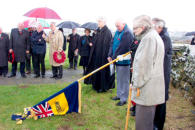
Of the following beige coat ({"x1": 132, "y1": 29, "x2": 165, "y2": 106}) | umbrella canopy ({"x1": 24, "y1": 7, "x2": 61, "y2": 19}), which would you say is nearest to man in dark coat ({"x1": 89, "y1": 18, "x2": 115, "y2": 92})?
beige coat ({"x1": 132, "y1": 29, "x2": 165, "y2": 106})

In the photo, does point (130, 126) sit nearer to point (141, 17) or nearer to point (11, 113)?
point (141, 17)

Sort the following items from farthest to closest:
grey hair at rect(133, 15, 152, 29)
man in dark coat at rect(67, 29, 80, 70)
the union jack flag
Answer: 1. man in dark coat at rect(67, 29, 80, 70)
2. the union jack flag
3. grey hair at rect(133, 15, 152, 29)

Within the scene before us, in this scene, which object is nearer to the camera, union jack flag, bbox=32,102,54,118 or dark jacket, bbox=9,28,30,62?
union jack flag, bbox=32,102,54,118

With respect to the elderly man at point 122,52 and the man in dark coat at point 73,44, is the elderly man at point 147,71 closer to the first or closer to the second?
the elderly man at point 122,52

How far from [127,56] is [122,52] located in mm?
223

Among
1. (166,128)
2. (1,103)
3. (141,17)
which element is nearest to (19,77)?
(1,103)

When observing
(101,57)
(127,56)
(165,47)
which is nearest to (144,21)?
(165,47)

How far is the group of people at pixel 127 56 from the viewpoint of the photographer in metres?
2.65

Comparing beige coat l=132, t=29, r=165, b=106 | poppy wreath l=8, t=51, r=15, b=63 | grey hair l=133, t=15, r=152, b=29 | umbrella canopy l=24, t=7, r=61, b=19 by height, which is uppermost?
umbrella canopy l=24, t=7, r=61, b=19

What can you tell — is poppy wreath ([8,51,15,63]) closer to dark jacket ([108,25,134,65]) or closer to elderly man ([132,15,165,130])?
dark jacket ([108,25,134,65])

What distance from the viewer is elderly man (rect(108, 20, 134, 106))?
475cm

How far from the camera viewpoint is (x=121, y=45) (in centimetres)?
477

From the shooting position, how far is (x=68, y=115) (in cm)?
445

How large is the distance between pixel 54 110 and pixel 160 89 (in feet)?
8.21
